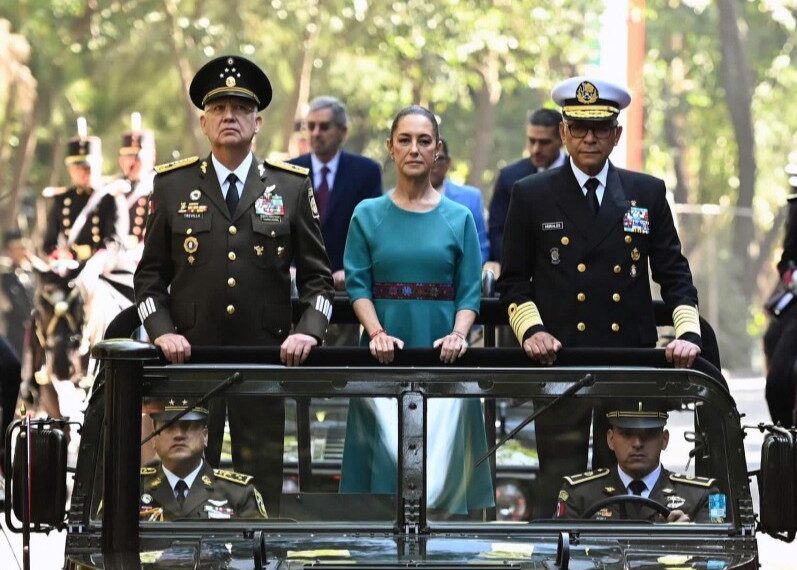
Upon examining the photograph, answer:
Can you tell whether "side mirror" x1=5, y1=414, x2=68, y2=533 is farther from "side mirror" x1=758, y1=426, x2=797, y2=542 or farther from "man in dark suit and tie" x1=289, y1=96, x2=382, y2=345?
"man in dark suit and tie" x1=289, y1=96, x2=382, y2=345

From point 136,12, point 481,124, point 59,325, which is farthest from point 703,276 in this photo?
point 59,325

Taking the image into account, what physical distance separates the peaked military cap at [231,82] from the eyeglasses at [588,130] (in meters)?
1.16

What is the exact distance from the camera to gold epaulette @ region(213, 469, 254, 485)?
6797mm

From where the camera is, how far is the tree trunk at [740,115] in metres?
41.0

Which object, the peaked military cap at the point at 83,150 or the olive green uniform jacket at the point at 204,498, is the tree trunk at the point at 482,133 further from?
the olive green uniform jacket at the point at 204,498

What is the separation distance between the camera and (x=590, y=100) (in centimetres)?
805

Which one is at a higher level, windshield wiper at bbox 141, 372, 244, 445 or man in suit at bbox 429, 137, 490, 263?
man in suit at bbox 429, 137, 490, 263

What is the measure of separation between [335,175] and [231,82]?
3935mm

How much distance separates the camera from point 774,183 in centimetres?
4688

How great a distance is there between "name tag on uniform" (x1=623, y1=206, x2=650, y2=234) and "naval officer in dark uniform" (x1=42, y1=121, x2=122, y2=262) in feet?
28.8

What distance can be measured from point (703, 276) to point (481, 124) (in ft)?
15.5

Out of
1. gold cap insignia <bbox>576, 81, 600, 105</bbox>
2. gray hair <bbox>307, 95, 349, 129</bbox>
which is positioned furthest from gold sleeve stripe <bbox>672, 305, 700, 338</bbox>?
gray hair <bbox>307, 95, 349, 129</bbox>

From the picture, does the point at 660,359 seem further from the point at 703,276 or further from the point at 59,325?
the point at 703,276

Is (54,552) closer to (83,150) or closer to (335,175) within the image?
(335,175)
